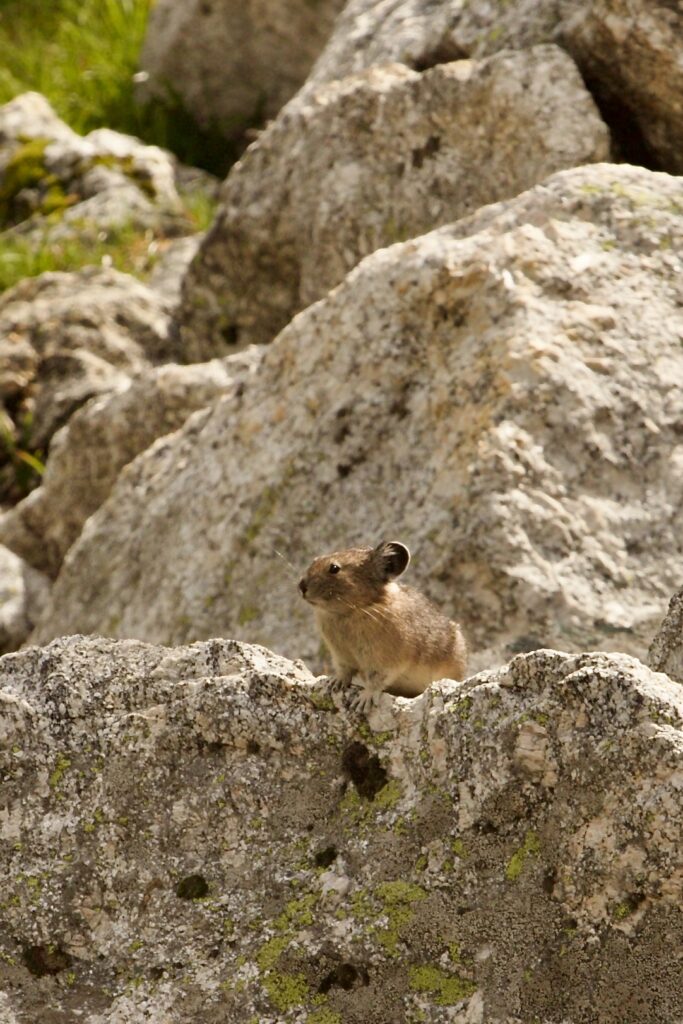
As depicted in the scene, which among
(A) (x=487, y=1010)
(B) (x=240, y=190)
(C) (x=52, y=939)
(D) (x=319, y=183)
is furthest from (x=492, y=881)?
(B) (x=240, y=190)

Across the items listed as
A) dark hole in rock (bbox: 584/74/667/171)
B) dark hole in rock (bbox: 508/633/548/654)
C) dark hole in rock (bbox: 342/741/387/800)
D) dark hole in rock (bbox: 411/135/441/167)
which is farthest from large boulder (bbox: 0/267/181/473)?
dark hole in rock (bbox: 342/741/387/800)

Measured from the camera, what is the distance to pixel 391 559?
241 inches

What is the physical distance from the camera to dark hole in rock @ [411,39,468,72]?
997 cm

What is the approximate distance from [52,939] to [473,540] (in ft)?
9.07

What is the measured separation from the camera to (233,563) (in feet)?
24.2

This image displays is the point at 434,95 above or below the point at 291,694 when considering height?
above

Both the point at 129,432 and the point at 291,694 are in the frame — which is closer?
the point at 291,694

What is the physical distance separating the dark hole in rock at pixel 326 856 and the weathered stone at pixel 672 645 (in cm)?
134

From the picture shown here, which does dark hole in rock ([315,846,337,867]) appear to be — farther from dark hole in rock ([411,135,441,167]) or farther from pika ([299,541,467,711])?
dark hole in rock ([411,135,441,167])

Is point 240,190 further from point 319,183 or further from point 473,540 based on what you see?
point 473,540

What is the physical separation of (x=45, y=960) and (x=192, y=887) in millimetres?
489

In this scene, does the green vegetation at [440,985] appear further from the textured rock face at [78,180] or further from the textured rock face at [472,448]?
the textured rock face at [78,180]

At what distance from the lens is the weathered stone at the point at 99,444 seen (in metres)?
9.52

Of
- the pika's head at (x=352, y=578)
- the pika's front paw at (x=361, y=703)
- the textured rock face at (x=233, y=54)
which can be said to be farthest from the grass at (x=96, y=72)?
the pika's front paw at (x=361, y=703)
